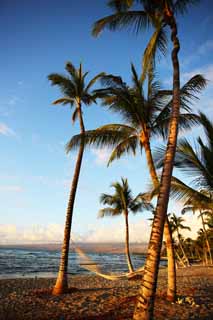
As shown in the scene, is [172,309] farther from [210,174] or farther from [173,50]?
[173,50]

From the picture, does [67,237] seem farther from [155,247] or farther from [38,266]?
[38,266]

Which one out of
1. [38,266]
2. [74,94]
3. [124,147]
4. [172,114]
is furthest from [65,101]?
[38,266]

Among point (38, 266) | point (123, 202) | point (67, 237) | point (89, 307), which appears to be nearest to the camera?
point (89, 307)

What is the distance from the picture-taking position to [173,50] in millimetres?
6082

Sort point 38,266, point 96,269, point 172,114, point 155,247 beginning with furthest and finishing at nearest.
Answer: point 38,266, point 96,269, point 172,114, point 155,247

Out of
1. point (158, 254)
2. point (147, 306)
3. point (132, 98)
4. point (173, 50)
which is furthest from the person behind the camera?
point (132, 98)

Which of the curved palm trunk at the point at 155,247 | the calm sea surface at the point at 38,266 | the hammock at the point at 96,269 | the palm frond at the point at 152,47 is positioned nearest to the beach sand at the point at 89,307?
the hammock at the point at 96,269

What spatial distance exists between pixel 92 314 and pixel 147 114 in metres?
6.08

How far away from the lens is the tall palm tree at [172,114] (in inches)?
162

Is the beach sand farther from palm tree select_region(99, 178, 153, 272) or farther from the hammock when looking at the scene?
palm tree select_region(99, 178, 153, 272)

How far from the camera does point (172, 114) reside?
17.7ft

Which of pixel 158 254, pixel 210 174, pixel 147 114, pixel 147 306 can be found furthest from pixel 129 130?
pixel 147 306

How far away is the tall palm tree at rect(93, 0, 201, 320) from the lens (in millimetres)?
4125

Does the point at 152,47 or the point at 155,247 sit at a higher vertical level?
the point at 152,47
